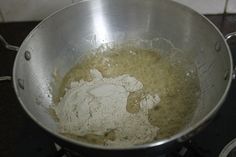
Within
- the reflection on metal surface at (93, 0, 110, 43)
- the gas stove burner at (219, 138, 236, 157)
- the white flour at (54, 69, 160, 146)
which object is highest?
the reflection on metal surface at (93, 0, 110, 43)

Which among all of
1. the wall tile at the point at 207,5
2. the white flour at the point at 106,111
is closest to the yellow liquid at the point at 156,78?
the white flour at the point at 106,111

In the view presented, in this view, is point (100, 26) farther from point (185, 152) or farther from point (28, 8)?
point (185, 152)

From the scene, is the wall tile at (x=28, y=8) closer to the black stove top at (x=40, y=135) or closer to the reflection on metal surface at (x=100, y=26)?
the reflection on metal surface at (x=100, y=26)

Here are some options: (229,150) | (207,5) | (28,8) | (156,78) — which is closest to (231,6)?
(207,5)

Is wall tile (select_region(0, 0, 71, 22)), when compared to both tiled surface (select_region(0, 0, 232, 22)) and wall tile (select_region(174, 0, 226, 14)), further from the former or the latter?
wall tile (select_region(174, 0, 226, 14))

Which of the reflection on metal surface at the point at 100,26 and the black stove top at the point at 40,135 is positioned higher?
the reflection on metal surface at the point at 100,26

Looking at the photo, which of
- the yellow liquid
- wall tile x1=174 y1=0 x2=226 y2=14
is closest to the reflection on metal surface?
the yellow liquid
